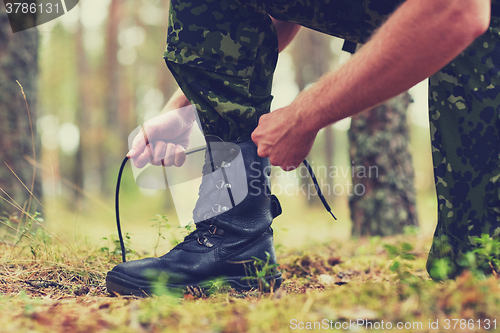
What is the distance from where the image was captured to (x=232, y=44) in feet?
4.77

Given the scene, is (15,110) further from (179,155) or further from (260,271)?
(260,271)

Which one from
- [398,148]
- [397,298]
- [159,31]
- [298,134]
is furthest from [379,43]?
[159,31]

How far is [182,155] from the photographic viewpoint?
175 cm

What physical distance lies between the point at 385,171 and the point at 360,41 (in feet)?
6.53

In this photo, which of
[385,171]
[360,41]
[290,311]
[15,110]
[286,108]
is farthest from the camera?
[385,171]

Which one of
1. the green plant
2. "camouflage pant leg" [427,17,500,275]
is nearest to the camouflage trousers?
"camouflage pant leg" [427,17,500,275]

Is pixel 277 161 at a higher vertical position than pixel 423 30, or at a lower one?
lower

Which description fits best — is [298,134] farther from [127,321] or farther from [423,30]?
[127,321]

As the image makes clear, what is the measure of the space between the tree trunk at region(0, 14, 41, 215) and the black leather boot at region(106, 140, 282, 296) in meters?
1.96

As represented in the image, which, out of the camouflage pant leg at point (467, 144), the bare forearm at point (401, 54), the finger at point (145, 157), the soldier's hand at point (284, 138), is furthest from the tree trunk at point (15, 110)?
the camouflage pant leg at point (467, 144)

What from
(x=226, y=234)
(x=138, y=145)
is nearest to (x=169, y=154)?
(x=138, y=145)

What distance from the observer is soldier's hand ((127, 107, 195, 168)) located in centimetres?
→ 167

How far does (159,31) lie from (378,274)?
44.9ft

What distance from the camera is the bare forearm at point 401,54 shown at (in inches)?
36.1
